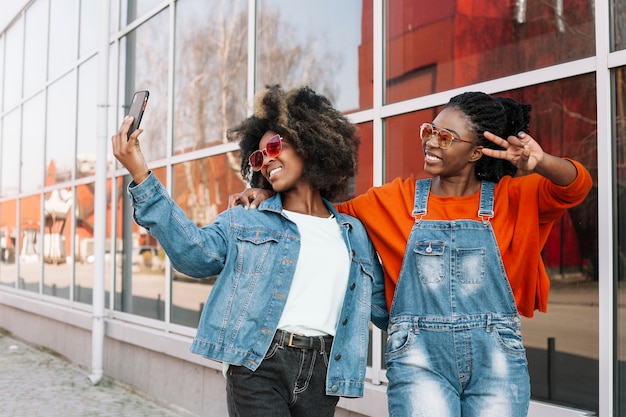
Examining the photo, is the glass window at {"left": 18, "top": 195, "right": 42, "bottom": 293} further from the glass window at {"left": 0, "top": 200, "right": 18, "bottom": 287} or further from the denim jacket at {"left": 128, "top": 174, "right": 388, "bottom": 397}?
the denim jacket at {"left": 128, "top": 174, "right": 388, "bottom": 397}

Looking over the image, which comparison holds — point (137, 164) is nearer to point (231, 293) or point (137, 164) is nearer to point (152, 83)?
point (231, 293)

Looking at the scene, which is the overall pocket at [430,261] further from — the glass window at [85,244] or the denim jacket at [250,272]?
the glass window at [85,244]

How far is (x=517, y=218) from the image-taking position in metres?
2.49

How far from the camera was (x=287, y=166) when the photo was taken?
2.82 meters

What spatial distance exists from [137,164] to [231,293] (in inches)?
20.1

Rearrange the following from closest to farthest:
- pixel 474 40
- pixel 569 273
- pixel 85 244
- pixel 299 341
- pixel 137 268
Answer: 1. pixel 299 341
2. pixel 569 273
3. pixel 474 40
4. pixel 137 268
5. pixel 85 244

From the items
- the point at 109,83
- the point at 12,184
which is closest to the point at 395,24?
the point at 109,83

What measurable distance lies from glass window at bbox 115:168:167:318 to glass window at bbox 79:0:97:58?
2.00m

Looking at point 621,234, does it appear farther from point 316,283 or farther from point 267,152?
point 267,152

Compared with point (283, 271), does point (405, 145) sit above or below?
above

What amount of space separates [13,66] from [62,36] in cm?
319

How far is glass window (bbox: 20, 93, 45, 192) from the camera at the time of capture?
1193 cm

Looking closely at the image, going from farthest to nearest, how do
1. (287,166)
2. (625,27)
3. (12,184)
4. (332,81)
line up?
(12,184) → (332,81) → (625,27) → (287,166)

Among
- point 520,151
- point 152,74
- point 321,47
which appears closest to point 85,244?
point 152,74
